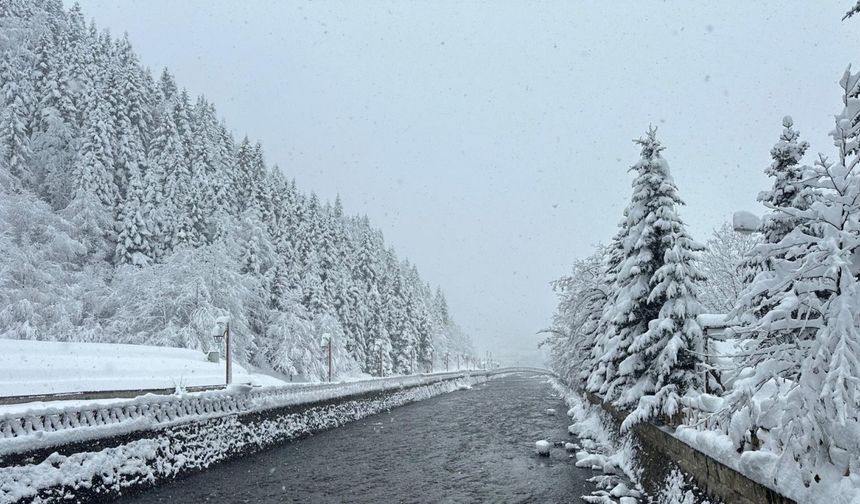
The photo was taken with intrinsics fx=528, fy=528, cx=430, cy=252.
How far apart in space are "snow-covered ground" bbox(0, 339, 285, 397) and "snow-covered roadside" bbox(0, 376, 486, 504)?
4662 mm

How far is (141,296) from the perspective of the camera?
38.5 metres

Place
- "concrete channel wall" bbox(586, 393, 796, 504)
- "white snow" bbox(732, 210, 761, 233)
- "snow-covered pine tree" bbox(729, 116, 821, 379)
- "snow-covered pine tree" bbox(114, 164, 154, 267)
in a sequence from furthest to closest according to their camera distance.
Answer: "snow-covered pine tree" bbox(114, 164, 154, 267) < "white snow" bbox(732, 210, 761, 233) < "concrete channel wall" bbox(586, 393, 796, 504) < "snow-covered pine tree" bbox(729, 116, 821, 379)

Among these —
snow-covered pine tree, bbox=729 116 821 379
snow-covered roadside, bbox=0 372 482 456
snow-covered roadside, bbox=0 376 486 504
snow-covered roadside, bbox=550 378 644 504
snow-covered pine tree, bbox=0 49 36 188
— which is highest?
snow-covered pine tree, bbox=0 49 36 188

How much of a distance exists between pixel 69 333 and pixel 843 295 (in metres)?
40.3

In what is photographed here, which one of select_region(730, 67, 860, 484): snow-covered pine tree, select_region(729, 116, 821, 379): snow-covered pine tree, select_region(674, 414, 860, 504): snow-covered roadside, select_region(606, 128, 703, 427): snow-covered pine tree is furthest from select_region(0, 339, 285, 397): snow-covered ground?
select_region(730, 67, 860, 484): snow-covered pine tree

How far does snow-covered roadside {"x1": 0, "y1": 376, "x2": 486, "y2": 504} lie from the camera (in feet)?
36.4

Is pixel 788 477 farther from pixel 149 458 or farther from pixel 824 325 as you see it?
pixel 149 458

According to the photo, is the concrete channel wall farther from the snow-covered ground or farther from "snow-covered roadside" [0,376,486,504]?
the snow-covered ground

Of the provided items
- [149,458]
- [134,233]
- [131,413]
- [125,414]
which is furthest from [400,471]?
[134,233]

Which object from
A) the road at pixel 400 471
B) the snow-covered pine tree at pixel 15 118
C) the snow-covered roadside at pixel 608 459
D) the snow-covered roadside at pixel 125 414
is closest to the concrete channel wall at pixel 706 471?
the snow-covered roadside at pixel 608 459

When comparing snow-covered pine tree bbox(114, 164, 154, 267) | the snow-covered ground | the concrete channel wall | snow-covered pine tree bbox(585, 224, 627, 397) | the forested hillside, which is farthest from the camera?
snow-covered pine tree bbox(114, 164, 154, 267)

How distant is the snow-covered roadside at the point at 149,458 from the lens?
437 inches

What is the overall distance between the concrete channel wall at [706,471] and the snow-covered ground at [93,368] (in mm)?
20044

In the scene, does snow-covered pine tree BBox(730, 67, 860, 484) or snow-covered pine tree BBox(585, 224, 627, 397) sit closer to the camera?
snow-covered pine tree BBox(730, 67, 860, 484)
